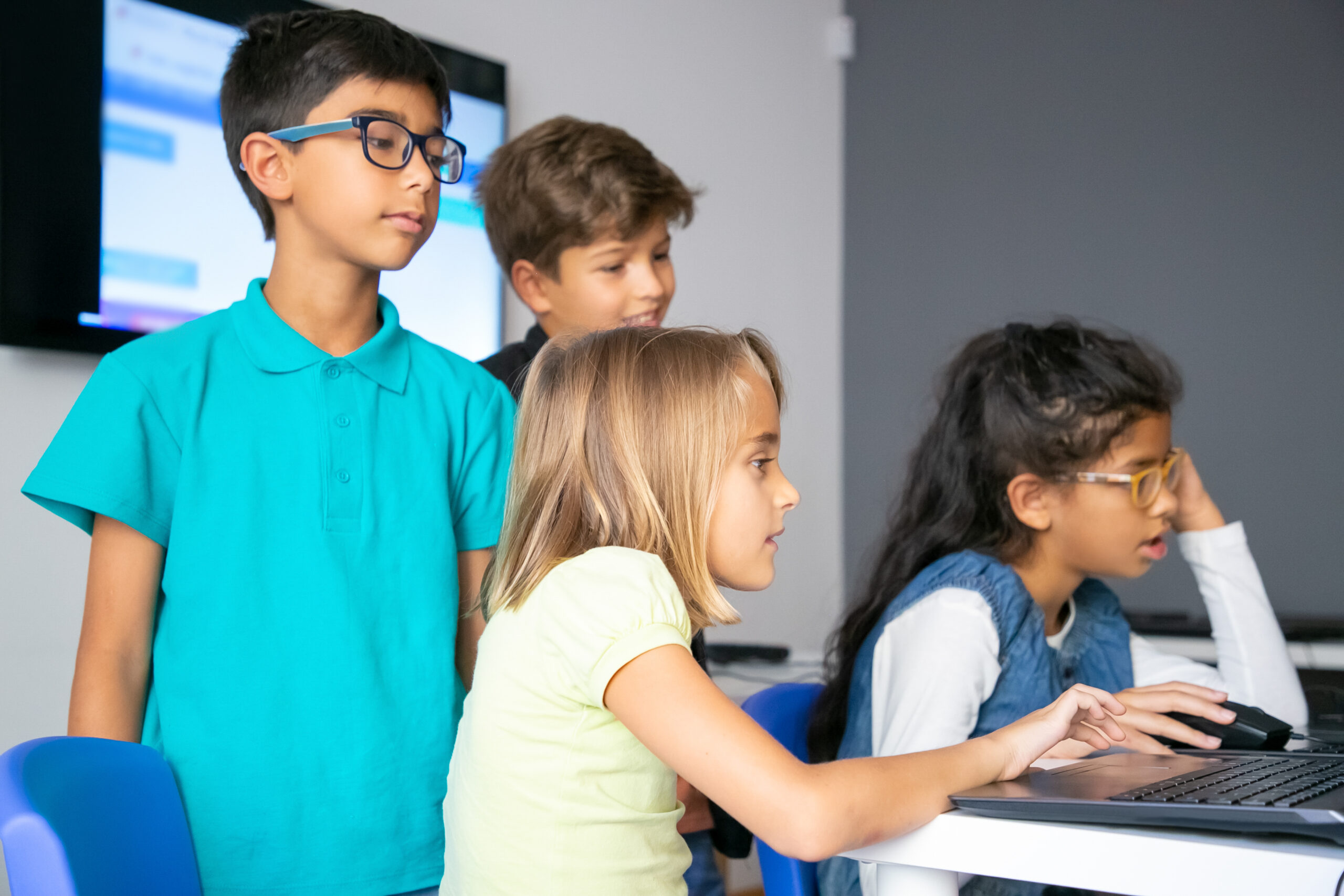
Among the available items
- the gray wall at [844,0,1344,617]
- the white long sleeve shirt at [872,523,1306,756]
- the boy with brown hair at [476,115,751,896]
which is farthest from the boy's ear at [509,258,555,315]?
the gray wall at [844,0,1344,617]

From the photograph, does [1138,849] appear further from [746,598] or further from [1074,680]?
[746,598]

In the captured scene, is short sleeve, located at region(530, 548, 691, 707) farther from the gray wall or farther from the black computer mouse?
the gray wall

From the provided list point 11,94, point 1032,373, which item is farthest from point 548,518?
point 11,94

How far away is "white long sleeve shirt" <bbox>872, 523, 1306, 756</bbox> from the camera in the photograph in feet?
4.25

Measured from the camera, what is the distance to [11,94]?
1638mm

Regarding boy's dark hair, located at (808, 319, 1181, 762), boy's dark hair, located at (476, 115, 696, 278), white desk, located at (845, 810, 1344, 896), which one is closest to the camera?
white desk, located at (845, 810, 1344, 896)

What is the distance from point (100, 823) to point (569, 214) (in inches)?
43.1

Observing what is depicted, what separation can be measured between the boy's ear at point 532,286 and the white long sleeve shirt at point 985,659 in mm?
759

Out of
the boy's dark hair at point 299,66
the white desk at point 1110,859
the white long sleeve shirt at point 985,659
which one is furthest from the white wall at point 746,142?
the white desk at point 1110,859

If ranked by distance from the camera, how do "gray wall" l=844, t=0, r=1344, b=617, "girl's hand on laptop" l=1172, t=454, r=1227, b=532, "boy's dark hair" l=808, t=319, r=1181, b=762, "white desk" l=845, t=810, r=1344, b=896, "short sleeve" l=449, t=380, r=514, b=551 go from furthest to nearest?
1. "gray wall" l=844, t=0, r=1344, b=617
2. "girl's hand on laptop" l=1172, t=454, r=1227, b=532
3. "boy's dark hair" l=808, t=319, r=1181, b=762
4. "short sleeve" l=449, t=380, r=514, b=551
5. "white desk" l=845, t=810, r=1344, b=896

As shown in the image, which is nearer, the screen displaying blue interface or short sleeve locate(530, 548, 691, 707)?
short sleeve locate(530, 548, 691, 707)

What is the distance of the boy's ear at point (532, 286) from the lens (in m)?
1.76

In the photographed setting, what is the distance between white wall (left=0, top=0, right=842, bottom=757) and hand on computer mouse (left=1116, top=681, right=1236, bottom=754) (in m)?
1.66

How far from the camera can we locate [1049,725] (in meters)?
0.90
